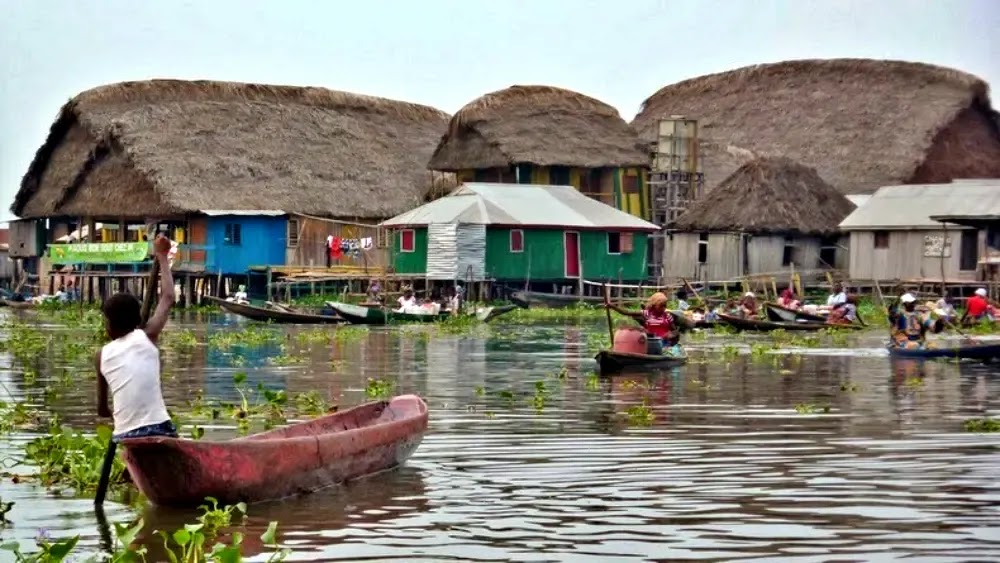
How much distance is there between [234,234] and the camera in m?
54.6

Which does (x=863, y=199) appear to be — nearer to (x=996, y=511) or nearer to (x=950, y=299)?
(x=950, y=299)

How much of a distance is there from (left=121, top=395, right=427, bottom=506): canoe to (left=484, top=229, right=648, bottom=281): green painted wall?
3702 cm

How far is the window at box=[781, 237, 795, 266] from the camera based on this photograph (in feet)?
174

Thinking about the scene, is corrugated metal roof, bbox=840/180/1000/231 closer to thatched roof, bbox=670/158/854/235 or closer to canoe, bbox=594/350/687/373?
thatched roof, bbox=670/158/854/235

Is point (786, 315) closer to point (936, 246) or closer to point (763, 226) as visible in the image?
point (936, 246)

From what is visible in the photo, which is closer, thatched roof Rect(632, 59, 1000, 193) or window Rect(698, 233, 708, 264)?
window Rect(698, 233, 708, 264)

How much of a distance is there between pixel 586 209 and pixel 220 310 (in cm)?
1131

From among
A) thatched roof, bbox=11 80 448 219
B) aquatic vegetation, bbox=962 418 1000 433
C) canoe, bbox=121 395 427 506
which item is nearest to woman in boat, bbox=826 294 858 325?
thatched roof, bbox=11 80 448 219

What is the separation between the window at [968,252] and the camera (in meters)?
46.6

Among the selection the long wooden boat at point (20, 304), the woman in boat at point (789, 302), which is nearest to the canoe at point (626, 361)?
the woman in boat at point (789, 302)

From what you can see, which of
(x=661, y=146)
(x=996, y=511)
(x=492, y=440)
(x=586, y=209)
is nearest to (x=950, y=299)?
(x=586, y=209)

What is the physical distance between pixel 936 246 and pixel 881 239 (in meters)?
2.17

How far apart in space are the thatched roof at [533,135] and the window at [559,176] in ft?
2.71

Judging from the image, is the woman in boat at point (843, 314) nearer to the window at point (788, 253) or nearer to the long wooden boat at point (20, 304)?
the window at point (788, 253)
